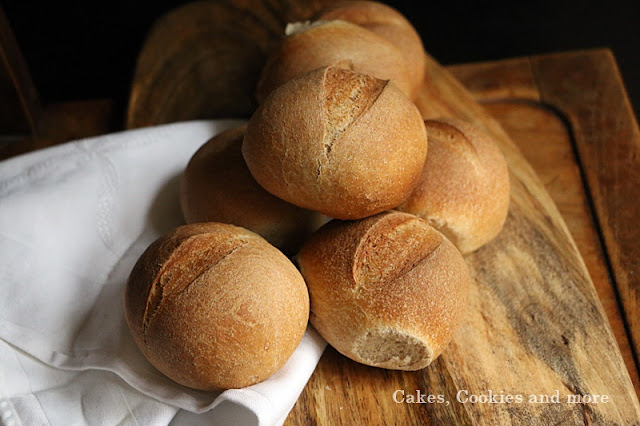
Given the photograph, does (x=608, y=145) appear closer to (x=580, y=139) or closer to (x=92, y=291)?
(x=580, y=139)

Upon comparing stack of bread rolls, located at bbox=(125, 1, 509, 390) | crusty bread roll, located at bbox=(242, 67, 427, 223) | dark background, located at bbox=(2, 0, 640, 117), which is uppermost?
crusty bread roll, located at bbox=(242, 67, 427, 223)

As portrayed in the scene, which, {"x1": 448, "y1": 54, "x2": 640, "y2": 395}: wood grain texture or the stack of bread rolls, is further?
{"x1": 448, "y1": 54, "x2": 640, "y2": 395}: wood grain texture

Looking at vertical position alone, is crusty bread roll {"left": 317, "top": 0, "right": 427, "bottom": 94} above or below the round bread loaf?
above

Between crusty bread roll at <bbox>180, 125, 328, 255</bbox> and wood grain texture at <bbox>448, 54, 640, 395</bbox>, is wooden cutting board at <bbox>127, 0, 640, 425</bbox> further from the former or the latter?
crusty bread roll at <bbox>180, 125, 328, 255</bbox>

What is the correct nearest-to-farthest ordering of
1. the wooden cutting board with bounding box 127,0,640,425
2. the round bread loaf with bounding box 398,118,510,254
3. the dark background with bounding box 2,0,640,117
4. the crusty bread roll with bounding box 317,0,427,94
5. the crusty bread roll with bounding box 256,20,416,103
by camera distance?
the wooden cutting board with bounding box 127,0,640,425
the round bread loaf with bounding box 398,118,510,254
the crusty bread roll with bounding box 256,20,416,103
the crusty bread roll with bounding box 317,0,427,94
the dark background with bounding box 2,0,640,117

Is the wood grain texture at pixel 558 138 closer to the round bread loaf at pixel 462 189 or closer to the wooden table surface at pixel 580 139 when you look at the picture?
the wooden table surface at pixel 580 139

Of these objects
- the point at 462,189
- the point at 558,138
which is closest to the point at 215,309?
the point at 462,189

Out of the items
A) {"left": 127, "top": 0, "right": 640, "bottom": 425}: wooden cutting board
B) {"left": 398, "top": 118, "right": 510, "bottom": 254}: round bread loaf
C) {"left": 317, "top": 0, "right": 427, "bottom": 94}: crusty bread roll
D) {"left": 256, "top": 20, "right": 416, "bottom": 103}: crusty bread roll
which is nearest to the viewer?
{"left": 127, "top": 0, "right": 640, "bottom": 425}: wooden cutting board

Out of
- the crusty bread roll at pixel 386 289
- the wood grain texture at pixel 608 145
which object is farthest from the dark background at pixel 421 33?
the crusty bread roll at pixel 386 289

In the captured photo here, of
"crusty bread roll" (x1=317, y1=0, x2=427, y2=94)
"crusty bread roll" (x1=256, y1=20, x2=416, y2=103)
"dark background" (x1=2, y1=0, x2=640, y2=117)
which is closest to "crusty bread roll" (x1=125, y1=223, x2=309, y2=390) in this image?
"crusty bread roll" (x1=256, y1=20, x2=416, y2=103)
